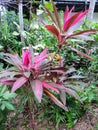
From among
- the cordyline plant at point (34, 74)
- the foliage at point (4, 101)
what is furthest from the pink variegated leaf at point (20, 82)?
the foliage at point (4, 101)

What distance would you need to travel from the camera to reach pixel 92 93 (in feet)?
7.23

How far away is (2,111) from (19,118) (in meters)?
0.38

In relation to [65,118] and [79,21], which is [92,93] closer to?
[65,118]

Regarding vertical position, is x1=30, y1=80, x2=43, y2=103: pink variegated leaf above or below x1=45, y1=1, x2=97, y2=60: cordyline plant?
below

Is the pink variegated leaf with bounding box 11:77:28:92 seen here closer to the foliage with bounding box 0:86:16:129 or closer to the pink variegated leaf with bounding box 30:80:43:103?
the pink variegated leaf with bounding box 30:80:43:103

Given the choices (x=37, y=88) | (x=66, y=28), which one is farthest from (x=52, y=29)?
(x=37, y=88)

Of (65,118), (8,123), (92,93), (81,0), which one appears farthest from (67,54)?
(81,0)

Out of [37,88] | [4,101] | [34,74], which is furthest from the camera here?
[4,101]

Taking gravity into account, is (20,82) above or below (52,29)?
below

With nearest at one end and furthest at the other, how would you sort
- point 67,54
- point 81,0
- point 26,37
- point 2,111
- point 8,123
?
point 2,111 → point 8,123 → point 67,54 → point 26,37 → point 81,0

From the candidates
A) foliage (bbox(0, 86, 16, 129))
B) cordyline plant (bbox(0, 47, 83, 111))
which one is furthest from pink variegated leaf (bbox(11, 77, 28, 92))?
foliage (bbox(0, 86, 16, 129))

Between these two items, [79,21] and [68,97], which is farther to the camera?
[68,97]

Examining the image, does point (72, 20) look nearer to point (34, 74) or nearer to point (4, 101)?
point (34, 74)

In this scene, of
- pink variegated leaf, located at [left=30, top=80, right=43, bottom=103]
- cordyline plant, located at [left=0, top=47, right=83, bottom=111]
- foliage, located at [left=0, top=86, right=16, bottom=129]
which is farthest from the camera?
foliage, located at [left=0, top=86, right=16, bottom=129]
